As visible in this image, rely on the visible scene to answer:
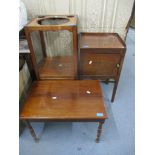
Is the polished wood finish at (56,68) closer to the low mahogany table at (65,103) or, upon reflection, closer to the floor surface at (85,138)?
the low mahogany table at (65,103)

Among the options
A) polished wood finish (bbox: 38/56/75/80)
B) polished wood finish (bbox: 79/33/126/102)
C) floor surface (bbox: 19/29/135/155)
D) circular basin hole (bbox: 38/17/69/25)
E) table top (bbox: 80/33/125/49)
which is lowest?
floor surface (bbox: 19/29/135/155)

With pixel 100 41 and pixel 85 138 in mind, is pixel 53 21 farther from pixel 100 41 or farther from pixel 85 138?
pixel 85 138

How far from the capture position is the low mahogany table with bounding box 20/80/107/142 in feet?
3.39

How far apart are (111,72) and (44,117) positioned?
31.3 inches

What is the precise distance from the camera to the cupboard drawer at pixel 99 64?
1.32 metres

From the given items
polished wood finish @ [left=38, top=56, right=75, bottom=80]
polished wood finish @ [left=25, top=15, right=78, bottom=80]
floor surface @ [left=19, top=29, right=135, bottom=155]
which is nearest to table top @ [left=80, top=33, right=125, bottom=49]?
polished wood finish @ [left=25, top=15, right=78, bottom=80]

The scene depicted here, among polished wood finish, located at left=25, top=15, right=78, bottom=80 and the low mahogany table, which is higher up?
polished wood finish, located at left=25, top=15, right=78, bottom=80

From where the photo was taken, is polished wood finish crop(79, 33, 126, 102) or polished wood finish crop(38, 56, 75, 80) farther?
polished wood finish crop(38, 56, 75, 80)

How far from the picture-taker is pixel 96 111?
41.3 inches

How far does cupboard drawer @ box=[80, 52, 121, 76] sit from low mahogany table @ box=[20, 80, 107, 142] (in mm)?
141

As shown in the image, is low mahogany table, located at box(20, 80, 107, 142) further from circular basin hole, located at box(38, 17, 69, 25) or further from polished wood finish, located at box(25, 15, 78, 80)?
circular basin hole, located at box(38, 17, 69, 25)

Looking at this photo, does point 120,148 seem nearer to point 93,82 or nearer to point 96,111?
point 96,111

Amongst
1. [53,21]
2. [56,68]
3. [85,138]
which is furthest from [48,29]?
[85,138]
